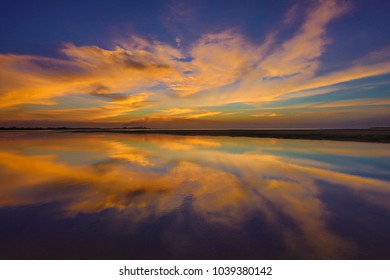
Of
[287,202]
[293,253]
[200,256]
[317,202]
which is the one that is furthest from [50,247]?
[317,202]

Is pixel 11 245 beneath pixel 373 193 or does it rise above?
above

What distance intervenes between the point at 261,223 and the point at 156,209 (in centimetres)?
270

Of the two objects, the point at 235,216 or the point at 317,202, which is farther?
the point at 317,202

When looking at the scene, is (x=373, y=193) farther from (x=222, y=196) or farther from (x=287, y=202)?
(x=222, y=196)

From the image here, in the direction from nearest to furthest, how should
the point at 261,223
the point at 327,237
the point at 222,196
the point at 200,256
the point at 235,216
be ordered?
1. the point at 200,256
2. the point at 327,237
3. the point at 261,223
4. the point at 235,216
5. the point at 222,196

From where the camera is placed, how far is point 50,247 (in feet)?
15.9

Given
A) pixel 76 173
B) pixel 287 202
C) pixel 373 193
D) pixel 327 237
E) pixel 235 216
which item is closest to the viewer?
pixel 327 237

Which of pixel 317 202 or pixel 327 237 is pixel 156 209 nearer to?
pixel 327 237

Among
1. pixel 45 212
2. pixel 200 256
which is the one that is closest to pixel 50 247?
pixel 45 212

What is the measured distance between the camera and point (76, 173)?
38.9 ft

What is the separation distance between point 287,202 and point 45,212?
6.64m

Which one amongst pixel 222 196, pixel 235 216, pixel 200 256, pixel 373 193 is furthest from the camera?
pixel 373 193

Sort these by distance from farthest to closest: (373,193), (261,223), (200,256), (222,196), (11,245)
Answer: (373,193), (222,196), (261,223), (11,245), (200,256)

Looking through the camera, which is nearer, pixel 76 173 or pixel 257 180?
pixel 257 180
